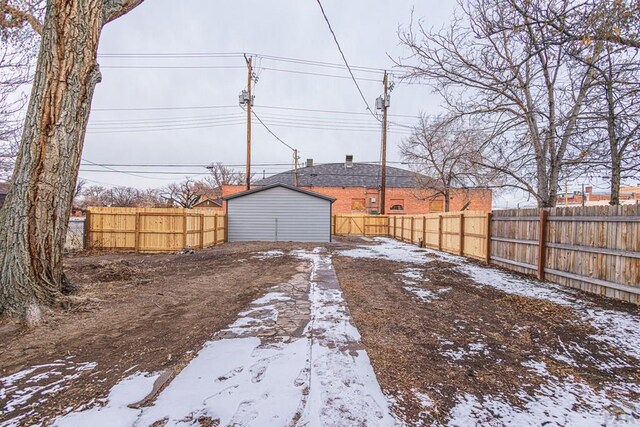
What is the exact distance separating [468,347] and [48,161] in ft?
18.0

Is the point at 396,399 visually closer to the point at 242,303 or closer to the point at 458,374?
the point at 458,374

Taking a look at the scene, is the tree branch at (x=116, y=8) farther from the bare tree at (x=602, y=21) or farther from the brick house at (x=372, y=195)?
the brick house at (x=372, y=195)

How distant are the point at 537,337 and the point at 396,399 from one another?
7.73ft

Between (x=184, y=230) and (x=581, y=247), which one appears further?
(x=184, y=230)

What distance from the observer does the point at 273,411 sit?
2.10 m

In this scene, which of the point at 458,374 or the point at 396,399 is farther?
the point at 458,374

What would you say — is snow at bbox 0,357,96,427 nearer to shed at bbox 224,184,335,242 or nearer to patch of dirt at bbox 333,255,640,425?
patch of dirt at bbox 333,255,640,425

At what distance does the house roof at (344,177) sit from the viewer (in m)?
32.1

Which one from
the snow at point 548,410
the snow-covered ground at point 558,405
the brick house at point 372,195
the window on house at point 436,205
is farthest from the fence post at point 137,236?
the window on house at point 436,205

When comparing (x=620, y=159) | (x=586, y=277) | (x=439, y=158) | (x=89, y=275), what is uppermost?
(x=439, y=158)

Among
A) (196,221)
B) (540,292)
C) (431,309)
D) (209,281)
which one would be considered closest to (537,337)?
(431,309)

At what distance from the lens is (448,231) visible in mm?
12680

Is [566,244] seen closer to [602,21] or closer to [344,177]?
[602,21]

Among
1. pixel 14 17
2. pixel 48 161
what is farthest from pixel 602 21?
pixel 14 17
